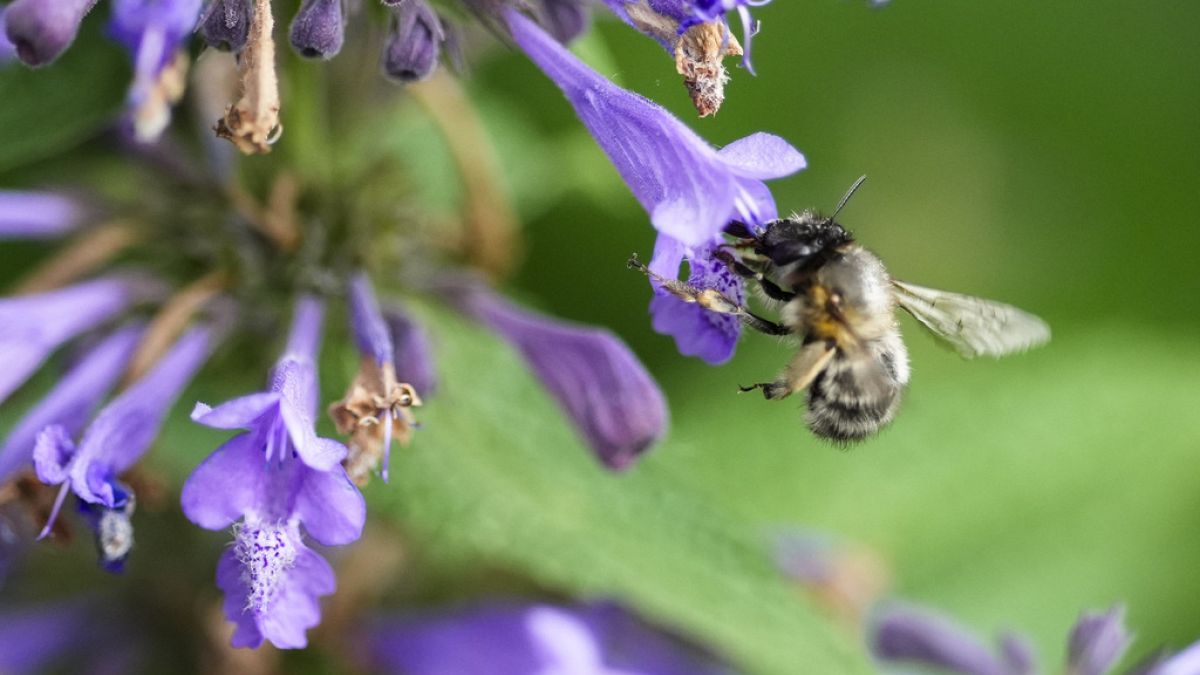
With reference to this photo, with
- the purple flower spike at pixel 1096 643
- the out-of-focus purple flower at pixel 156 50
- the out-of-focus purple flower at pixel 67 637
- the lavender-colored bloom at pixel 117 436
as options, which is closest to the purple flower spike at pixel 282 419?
the lavender-colored bloom at pixel 117 436

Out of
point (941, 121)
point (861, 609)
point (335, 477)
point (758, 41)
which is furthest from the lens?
point (941, 121)

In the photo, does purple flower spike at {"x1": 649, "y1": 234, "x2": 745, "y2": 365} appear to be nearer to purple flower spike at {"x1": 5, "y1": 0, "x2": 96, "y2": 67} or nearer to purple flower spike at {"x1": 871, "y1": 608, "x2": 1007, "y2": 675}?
purple flower spike at {"x1": 5, "y1": 0, "x2": 96, "y2": 67}

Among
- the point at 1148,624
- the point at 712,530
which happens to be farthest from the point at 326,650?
the point at 1148,624

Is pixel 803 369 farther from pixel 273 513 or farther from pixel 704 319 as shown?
pixel 273 513

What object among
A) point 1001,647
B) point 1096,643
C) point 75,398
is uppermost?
point 1096,643

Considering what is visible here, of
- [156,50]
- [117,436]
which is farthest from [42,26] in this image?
[117,436]

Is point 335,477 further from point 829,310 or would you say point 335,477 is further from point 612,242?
point 612,242
